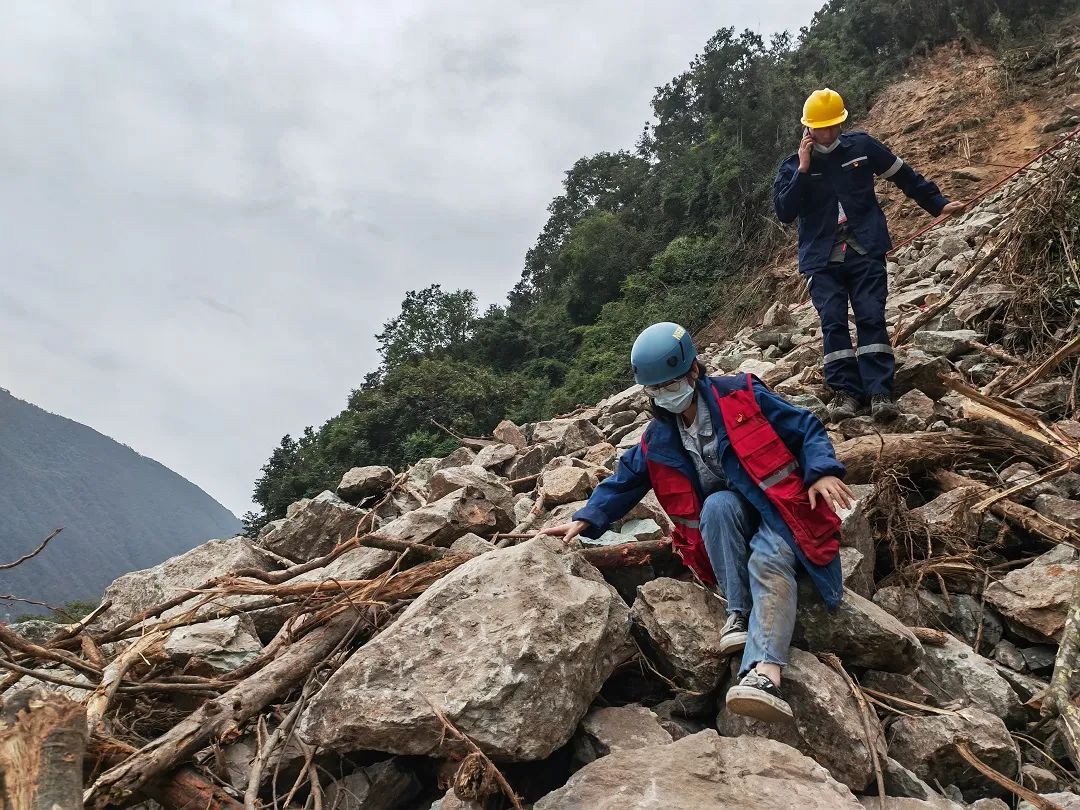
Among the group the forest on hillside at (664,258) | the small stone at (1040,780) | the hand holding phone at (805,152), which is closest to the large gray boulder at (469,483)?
the small stone at (1040,780)

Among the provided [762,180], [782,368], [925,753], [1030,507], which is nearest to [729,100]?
[762,180]

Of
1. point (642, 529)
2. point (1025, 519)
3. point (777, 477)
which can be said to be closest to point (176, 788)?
point (642, 529)

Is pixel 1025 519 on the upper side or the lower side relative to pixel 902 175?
lower

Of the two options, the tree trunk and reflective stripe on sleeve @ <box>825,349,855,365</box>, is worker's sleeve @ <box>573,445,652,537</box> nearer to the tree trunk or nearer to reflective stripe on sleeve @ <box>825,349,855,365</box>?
the tree trunk

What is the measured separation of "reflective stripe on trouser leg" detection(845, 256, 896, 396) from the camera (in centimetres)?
429

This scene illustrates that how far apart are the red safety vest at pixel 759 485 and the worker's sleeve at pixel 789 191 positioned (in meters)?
2.55

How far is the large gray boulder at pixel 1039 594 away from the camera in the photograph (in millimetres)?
2520

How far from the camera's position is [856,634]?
2.30 m

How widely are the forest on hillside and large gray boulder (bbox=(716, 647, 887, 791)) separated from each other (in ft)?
46.8

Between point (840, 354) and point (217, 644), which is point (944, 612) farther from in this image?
point (217, 644)

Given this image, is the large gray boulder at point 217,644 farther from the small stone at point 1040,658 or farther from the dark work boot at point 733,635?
the small stone at point 1040,658

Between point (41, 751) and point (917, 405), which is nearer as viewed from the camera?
point (41, 751)

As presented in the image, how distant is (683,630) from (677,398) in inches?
33.7

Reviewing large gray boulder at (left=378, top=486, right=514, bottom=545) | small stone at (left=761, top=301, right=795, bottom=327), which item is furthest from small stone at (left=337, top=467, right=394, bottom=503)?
small stone at (left=761, top=301, right=795, bottom=327)
